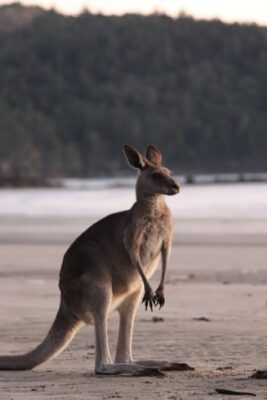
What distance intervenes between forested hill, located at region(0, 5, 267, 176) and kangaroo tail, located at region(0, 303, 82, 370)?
9344 centimetres

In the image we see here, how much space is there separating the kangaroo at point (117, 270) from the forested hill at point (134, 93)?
93.5m

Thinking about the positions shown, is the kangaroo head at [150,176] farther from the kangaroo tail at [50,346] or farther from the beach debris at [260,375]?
the beach debris at [260,375]

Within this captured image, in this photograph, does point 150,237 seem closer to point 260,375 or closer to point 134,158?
point 134,158

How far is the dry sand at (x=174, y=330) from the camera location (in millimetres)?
5879

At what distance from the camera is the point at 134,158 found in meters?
6.43

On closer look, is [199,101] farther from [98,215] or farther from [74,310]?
[74,310]

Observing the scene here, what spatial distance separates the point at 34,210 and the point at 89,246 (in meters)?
24.7

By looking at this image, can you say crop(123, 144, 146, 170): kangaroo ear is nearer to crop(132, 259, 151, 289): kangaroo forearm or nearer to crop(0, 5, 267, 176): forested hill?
crop(132, 259, 151, 289): kangaroo forearm

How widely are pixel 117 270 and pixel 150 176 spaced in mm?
447

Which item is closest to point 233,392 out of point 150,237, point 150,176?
point 150,237

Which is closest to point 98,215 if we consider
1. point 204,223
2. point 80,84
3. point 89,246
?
point 204,223

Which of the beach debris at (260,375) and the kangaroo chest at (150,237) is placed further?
the kangaroo chest at (150,237)

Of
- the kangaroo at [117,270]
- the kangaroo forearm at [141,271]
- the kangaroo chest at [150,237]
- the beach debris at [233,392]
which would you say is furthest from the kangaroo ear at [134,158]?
the beach debris at [233,392]

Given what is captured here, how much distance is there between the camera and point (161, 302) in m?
6.41
